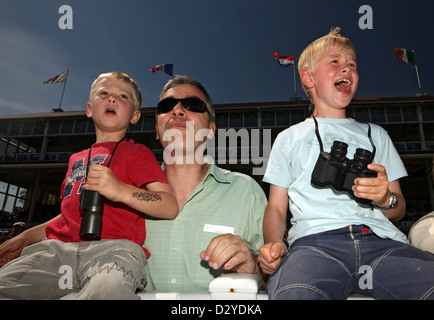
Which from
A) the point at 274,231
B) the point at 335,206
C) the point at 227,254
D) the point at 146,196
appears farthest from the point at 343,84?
the point at 146,196

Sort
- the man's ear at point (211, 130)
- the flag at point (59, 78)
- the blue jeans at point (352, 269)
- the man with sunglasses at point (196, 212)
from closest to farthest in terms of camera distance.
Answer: the blue jeans at point (352, 269) → the man with sunglasses at point (196, 212) → the man's ear at point (211, 130) → the flag at point (59, 78)

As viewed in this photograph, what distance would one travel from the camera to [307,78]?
7.14 feet

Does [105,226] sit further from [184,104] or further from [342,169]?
[342,169]

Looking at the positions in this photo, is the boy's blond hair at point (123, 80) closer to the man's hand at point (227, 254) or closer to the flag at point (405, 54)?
the man's hand at point (227, 254)

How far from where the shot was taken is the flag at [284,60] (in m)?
25.4

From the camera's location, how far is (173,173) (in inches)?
100

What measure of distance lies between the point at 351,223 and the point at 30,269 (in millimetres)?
1713

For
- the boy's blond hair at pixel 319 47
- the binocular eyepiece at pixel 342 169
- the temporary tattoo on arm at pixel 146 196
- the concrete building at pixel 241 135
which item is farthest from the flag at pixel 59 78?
the binocular eyepiece at pixel 342 169

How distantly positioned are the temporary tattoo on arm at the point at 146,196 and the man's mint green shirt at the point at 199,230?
0.40 meters

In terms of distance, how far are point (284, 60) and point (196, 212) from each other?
25546mm

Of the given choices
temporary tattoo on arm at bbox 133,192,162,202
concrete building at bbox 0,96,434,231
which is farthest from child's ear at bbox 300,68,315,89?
concrete building at bbox 0,96,434,231

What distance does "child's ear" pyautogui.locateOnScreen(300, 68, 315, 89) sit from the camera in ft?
7.04

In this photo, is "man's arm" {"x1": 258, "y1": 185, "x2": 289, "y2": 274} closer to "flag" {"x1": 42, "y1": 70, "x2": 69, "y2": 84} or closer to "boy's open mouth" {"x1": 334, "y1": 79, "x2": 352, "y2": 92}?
"boy's open mouth" {"x1": 334, "y1": 79, "x2": 352, "y2": 92}
